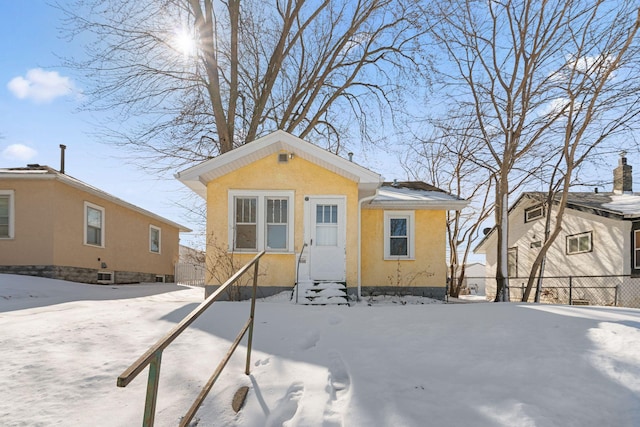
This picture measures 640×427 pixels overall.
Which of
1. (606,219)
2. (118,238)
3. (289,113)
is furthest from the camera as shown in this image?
(289,113)

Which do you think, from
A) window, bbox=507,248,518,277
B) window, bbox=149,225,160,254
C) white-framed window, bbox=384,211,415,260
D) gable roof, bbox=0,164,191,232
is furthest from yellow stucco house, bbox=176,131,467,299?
window, bbox=507,248,518,277

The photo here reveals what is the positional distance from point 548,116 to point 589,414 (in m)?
9.86

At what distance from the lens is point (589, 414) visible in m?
2.48

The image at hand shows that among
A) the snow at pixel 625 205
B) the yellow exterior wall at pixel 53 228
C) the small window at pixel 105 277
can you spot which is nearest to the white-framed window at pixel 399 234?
the snow at pixel 625 205

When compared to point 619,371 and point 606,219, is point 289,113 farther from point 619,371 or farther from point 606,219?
point 619,371

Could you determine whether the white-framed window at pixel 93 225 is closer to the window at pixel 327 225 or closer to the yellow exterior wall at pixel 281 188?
the yellow exterior wall at pixel 281 188

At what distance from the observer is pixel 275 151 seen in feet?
29.8

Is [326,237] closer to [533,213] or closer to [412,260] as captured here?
[412,260]

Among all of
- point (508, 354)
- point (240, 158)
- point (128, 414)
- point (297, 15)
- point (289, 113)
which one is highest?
point (297, 15)

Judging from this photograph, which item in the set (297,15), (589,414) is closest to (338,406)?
(589,414)

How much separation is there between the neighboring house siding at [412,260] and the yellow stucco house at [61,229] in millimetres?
8916

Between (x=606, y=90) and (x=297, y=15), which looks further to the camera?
(x=297, y=15)

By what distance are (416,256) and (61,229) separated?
10463mm

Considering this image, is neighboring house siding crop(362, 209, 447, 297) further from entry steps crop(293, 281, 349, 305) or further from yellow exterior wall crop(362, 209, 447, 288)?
entry steps crop(293, 281, 349, 305)
